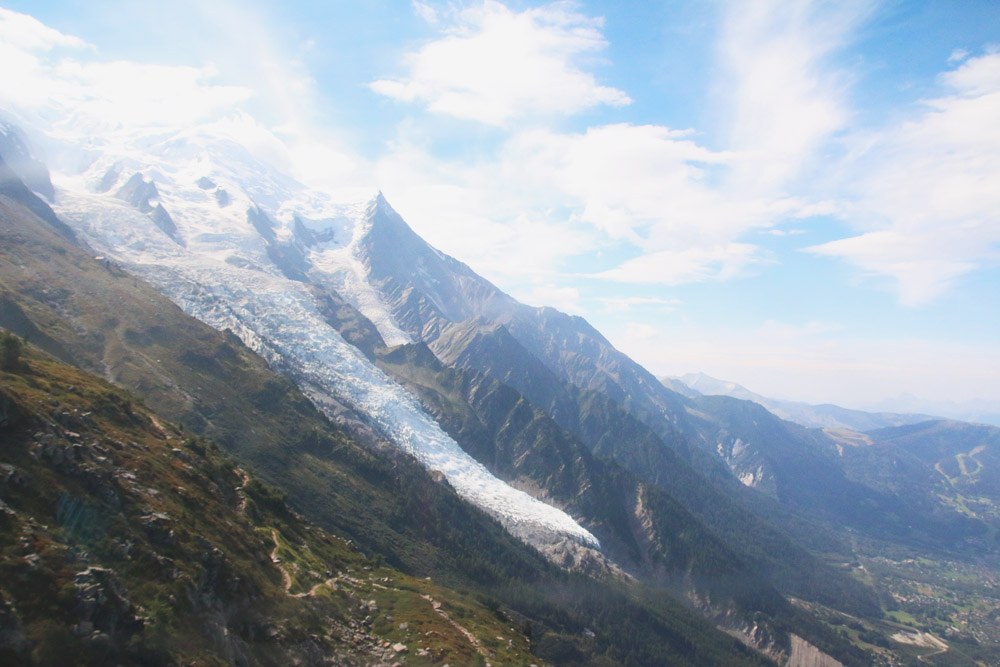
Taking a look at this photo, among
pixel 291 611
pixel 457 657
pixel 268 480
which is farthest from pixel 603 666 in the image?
pixel 291 611

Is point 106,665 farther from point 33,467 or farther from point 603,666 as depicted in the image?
point 603,666

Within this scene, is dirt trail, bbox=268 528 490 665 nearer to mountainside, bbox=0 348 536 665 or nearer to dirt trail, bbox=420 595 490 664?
dirt trail, bbox=420 595 490 664

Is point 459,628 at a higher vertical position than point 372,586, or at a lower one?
higher

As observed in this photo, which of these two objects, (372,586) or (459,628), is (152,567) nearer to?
(372,586)

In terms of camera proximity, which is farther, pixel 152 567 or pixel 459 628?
pixel 459 628

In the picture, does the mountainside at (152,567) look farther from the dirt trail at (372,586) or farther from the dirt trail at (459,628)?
the dirt trail at (459,628)

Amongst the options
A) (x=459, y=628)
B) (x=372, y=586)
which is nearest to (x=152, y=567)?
(x=372, y=586)

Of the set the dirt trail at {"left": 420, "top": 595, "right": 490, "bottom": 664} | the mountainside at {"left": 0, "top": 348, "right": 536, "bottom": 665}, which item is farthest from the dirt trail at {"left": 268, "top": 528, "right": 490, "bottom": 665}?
the mountainside at {"left": 0, "top": 348, "right": 536, "bottom": 665}

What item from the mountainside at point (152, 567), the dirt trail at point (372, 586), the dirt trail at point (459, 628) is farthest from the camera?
the dirt trail at point (459, 628)

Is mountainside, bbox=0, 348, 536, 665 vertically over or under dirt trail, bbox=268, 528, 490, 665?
over

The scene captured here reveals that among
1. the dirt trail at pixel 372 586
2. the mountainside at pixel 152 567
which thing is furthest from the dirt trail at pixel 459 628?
the mountainside at pixel 152 567

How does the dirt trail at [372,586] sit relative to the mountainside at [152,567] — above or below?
below
